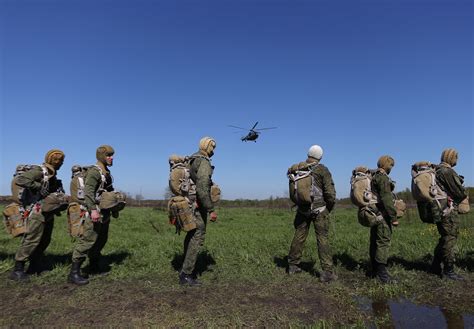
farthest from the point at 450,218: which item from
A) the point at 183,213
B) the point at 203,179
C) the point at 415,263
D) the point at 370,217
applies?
the point at 183,213

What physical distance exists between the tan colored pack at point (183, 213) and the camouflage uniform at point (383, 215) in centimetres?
342

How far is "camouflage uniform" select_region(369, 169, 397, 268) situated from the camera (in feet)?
22.7

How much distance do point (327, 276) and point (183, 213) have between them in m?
2.87

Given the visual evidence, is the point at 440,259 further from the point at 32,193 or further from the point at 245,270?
the point at 32,193

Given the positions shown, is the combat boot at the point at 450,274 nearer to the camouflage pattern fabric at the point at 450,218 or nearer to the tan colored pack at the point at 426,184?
the camouflage pattern fabric at the point at 450,218

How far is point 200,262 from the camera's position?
8422 millimetres

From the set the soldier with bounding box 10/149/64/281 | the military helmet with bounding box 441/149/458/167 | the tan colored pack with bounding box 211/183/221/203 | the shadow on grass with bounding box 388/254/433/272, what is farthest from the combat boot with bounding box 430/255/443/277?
the soldier with bounding box 10/149/64/281

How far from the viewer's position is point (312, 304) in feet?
18.8

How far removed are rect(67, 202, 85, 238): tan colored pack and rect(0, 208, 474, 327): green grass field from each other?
3.10 ft

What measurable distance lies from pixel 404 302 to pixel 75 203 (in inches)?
234

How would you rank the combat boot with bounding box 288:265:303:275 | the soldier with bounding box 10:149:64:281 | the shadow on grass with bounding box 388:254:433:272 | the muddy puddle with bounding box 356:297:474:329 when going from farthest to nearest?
the shadow on grass with bounding box 388:254:433:272 → the combat boot with bounding box 288:265:303:275 → the soldier with bounding box 10:149:64:281 → the muddy puddle with bounding box 356:297:474:329

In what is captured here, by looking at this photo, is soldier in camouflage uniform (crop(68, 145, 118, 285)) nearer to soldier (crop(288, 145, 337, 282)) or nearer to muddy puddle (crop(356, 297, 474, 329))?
soldier (crop(288, 145, 337, 282))

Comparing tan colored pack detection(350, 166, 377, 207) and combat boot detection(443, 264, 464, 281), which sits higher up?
tan colored pack detection(350, 166, 377, 207)

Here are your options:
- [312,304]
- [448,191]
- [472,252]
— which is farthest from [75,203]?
[472,252]
